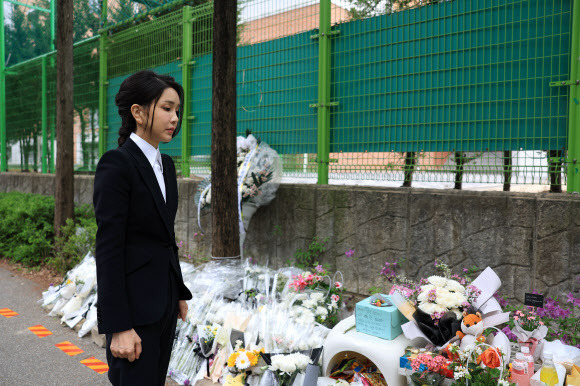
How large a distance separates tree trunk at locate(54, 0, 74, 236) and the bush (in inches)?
13.8

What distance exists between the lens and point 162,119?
218 cm

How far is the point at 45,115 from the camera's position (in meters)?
11.9

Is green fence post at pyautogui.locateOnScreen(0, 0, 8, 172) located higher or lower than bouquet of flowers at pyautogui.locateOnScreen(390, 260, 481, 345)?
higher

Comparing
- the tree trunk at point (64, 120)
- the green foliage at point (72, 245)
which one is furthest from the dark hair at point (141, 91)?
the tree trunk at point (64, 120)

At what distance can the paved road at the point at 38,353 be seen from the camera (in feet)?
12.4

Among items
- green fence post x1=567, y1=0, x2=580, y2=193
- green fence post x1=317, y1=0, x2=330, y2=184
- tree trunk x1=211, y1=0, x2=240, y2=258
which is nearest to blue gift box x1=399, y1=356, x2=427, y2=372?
green fence post x1=567, y1=0, x2=580, y2=193

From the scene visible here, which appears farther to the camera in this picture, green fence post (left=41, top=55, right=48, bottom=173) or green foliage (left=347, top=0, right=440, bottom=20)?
green fence post (left=41, top=55, right=48, bottom=173)

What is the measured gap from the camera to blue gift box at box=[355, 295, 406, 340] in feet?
9.77

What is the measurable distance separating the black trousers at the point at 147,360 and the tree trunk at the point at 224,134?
268 cm

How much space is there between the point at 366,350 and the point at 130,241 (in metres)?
1.65

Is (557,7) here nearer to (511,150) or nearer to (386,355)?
(511,150)

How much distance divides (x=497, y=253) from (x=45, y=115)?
11507mm

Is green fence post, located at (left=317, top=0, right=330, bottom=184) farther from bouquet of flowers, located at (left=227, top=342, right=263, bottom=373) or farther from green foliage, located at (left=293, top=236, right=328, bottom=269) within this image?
bouquet of flowers, located at (left=227, top=342, right=263, bottom=373)

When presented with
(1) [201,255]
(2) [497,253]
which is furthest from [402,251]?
(1) [201,255]
